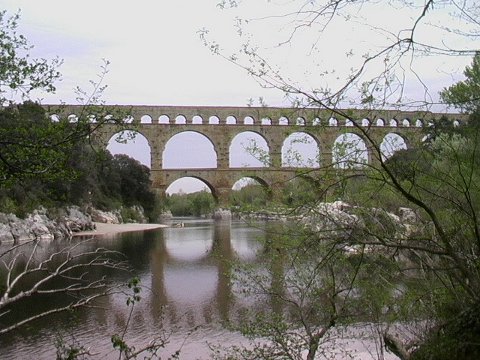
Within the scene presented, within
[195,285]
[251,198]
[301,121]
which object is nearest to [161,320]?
[251,198]

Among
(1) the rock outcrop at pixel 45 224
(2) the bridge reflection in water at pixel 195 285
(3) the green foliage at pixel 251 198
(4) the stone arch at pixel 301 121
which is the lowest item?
(2) the bridge reflection in water at pixel 195 285

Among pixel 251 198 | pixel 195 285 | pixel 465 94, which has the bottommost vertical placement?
pixel 195 285

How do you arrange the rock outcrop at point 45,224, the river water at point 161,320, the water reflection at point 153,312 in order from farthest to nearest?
the rock outcrop at point 45,224 < the water reflection at point 153,312 < the river water at point 161,320

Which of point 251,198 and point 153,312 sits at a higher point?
point 251,198

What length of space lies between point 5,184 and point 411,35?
101 inches

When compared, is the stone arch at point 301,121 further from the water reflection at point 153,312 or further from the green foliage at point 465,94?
the water reflection at point 153,312

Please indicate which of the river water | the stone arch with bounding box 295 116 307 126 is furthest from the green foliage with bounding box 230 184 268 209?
the stone arch with bounding box 295 116 307 126

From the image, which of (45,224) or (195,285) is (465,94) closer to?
(195,285)

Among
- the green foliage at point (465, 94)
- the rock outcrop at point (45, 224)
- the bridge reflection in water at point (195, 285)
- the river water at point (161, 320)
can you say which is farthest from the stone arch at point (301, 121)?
the rock outcrop at point (45, 224)

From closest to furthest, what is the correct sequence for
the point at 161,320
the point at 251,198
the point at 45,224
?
the point at 251,198
the point at 161,320
the point at 45,224

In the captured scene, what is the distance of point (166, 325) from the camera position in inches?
290

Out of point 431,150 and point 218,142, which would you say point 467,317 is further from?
point 218,142

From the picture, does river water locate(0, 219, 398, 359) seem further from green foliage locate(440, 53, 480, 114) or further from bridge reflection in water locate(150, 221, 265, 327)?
green foliage locate(440, 53, 480, 114)

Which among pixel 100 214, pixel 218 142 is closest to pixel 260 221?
pixel 100 214
